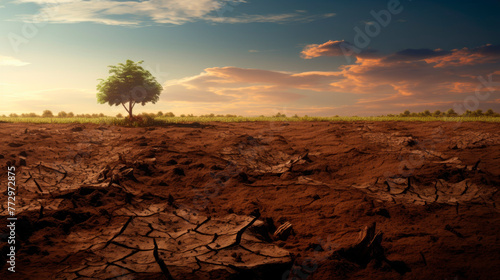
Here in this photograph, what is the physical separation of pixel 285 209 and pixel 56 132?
342 inches

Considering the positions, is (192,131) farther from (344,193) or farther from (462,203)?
(462,203)

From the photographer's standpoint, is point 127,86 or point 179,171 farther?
point 127,86

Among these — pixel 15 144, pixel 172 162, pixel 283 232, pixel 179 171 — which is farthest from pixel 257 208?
pixel 15 144

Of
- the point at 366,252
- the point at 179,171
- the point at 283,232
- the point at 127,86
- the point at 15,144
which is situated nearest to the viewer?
the point at 366,252

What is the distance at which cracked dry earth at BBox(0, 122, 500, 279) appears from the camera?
3680 mm

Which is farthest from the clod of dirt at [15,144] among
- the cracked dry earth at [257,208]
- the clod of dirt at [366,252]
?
the clod of dirt at [366,252]

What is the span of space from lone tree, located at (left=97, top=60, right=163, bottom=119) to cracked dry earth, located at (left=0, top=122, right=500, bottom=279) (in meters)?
7.29

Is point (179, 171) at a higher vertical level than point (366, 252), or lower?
higher

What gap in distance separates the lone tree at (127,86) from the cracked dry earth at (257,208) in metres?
7.29

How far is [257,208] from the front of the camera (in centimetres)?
522

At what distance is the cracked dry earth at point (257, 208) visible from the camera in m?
3.68

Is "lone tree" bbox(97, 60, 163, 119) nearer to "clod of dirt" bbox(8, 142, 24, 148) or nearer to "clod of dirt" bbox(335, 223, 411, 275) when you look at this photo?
"clod of dirt" bbox(8, 142, 24, 148)

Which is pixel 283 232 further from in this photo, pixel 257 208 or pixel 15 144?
pixel 15 144

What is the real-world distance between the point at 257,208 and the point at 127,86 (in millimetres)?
13235
